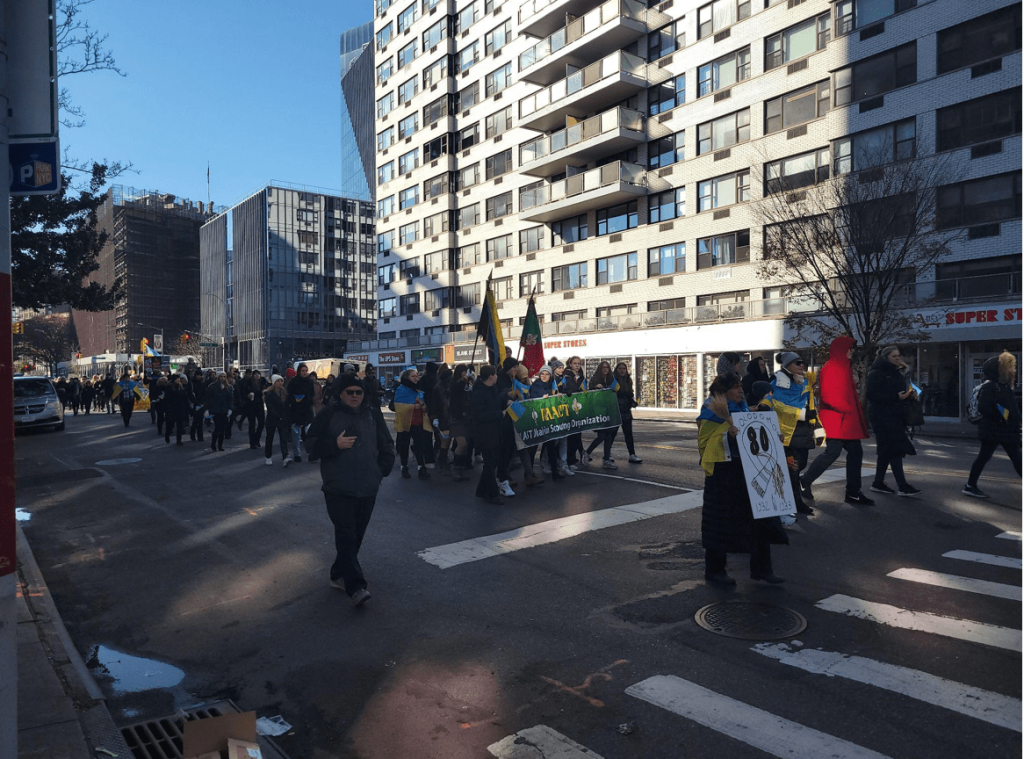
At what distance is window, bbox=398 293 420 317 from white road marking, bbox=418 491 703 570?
48.2 metres

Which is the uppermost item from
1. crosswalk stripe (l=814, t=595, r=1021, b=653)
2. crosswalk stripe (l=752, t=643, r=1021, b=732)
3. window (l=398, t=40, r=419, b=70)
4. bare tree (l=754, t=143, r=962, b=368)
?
window (l=398, t=40, r=419, b=70)

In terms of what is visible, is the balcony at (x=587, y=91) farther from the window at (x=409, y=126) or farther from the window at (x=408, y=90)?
the window at (x=408, y=90)

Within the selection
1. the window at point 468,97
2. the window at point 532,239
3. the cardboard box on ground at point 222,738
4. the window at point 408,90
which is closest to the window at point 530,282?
the window at point 532,239

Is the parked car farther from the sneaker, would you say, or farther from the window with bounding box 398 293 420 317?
the window with bounding box 398 293 420 317

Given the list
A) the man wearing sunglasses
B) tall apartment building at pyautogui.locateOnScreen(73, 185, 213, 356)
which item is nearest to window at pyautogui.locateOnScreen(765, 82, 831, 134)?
the man wearing sunglasses

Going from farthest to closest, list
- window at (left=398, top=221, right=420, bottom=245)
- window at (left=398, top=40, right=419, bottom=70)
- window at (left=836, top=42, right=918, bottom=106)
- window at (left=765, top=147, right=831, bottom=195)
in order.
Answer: window at (left=398, top=40, right=419, bottom=70) < window at (left=398, top=221, right=420, bottom=245) < window at (left=765, top=147, right=831, bottom=195) < window at (left=836, top=42, right=918, bottom=106)

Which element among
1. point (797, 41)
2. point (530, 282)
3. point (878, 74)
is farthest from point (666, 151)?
point (530, 282)

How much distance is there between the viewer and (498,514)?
901 centimetres

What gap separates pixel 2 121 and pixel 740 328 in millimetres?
30728

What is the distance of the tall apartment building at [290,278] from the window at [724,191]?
66530 millimetres

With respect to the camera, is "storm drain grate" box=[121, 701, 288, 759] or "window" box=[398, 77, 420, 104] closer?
"storm drain grate" box=[121, 701, 288, 759]

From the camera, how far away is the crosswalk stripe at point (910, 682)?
3727 millimetres

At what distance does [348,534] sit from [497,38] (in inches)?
1921

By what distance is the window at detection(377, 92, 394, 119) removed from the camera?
59875mm
